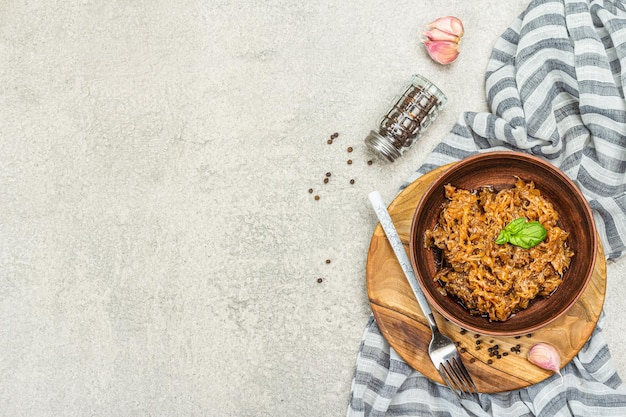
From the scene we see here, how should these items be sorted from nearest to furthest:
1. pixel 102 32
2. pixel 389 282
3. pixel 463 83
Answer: pixel 389 282 < pixel 463 83 < pixel 102 32

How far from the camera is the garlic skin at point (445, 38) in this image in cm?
277

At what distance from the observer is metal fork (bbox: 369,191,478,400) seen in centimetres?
249

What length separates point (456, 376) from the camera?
8.20 ft

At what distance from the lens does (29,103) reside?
3051 mm

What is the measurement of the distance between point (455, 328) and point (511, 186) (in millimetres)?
646

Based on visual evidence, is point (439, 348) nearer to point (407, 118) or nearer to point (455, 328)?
point (455, 328)

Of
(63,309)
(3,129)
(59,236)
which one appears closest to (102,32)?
(3,129)

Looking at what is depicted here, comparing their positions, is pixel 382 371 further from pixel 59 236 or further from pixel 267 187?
pixel 59 236

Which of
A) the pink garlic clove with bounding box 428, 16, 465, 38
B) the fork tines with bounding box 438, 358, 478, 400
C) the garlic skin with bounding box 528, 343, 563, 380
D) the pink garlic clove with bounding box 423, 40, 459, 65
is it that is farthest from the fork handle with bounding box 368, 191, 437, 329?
the pink garlic clove with bounding box 428, 16, 465, 38

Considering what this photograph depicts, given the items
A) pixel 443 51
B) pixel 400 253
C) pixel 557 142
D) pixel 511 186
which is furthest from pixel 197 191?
pixel 557 142

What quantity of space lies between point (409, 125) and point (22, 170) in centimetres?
194

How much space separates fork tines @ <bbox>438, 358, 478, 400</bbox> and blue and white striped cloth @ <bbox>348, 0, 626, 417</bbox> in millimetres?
139

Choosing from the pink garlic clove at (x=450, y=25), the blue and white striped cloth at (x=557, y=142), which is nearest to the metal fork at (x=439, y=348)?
the blue and white striped cloth at (x=557, y=142)

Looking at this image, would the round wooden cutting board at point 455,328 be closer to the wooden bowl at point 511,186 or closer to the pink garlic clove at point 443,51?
the wooden bowl at point 511,186
